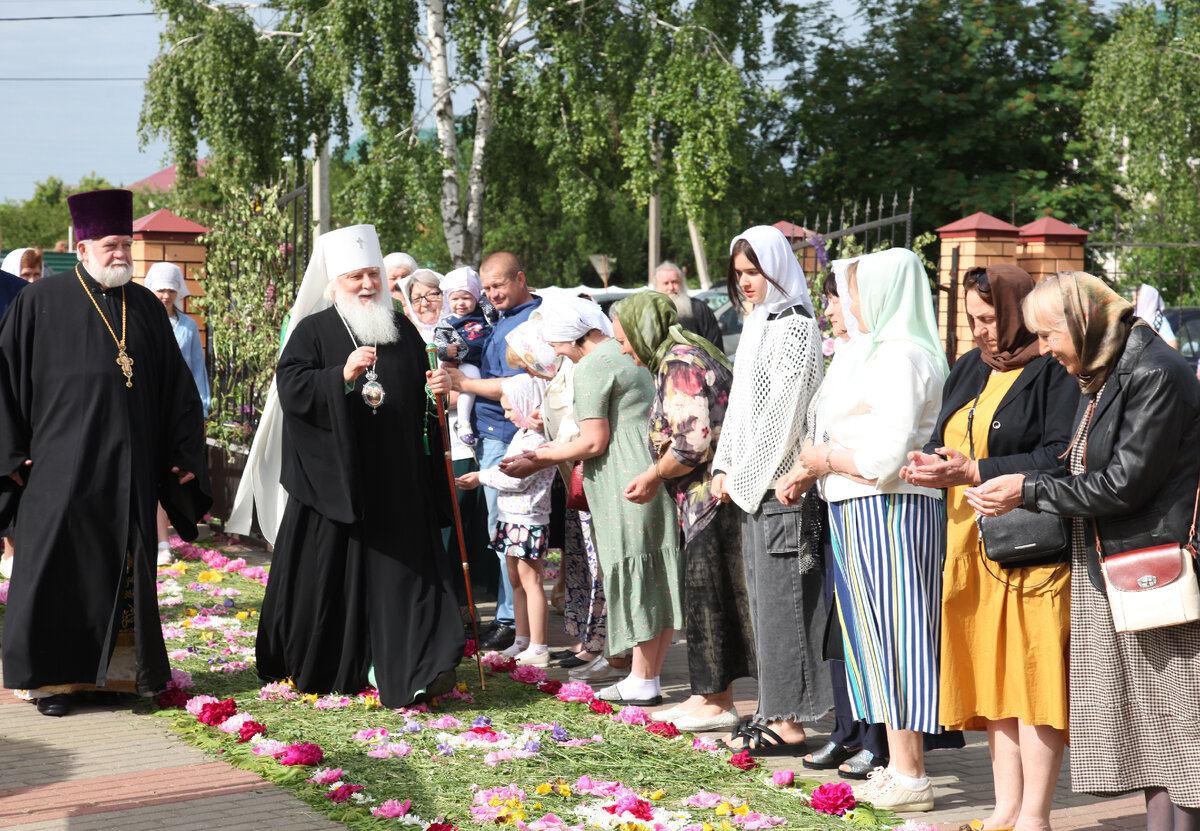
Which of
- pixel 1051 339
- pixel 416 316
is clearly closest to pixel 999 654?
pixel 1051 339

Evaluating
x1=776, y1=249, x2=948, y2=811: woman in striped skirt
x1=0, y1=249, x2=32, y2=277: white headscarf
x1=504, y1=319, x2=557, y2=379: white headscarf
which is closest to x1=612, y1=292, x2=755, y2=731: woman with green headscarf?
x1=776, y1=249, x2=948, y2=811: woman in striped skirt

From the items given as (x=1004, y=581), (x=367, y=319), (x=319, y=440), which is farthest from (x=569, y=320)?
(x=1004, y=581)

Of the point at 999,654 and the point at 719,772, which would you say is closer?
the point at 999,654

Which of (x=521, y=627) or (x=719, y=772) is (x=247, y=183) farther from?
(x=719, y=772)

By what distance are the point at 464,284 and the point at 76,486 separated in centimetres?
255

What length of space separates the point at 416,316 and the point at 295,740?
3.15 m

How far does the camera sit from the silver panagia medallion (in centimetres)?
594

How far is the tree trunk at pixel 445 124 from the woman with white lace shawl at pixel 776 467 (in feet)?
50.7

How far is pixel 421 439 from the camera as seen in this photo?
6.14 metres

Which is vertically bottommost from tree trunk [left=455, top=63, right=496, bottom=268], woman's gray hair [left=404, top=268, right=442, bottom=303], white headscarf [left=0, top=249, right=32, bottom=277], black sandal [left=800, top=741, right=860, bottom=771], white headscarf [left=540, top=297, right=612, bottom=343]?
black sandal [left=800, top=741, right=860, bottom=771]

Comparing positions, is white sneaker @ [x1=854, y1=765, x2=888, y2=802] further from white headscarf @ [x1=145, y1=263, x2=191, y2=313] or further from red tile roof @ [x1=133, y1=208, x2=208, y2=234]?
red tile roof @ [x1=133, y1=208, x2=208, y2=234]

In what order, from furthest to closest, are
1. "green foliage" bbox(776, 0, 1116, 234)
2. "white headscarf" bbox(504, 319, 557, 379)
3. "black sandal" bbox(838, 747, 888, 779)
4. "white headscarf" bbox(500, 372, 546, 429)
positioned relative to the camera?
1. "green foliage" bbox(776, 0, 1116, 234)
2. "white headscarf" bbox(500, 372, 546, 429)
3. "white headscarf" bbox(504, 319, 557, 379)
4. "black sandal" bbox(838, 747, 888, 779)

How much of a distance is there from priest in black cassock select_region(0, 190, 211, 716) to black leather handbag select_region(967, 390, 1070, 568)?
382 centimetres

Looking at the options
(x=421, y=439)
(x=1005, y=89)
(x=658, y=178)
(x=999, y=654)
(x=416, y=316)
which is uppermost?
(x=1005, y=89)
